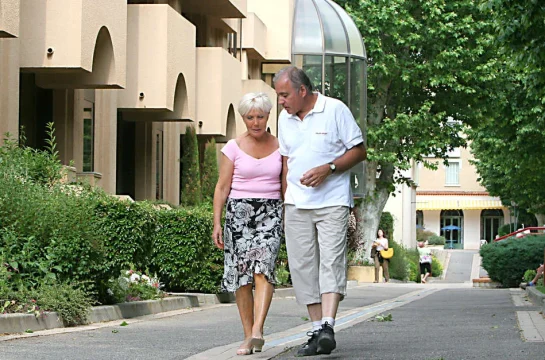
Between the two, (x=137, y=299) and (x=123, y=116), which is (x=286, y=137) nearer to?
(x=137, y=299)

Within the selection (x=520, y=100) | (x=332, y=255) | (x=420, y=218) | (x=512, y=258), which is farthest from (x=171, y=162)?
(x=420, y=218)

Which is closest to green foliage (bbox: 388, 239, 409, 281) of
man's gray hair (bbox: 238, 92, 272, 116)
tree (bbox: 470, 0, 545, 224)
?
tree (bbox: 470, 0, 545, 224)

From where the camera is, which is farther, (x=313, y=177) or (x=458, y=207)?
(x=458, y=207)

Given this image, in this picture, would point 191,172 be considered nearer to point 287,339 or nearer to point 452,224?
point 287,339

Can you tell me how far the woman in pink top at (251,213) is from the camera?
896 cm

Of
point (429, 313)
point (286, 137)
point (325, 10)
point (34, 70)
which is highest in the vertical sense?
point (325, 10)

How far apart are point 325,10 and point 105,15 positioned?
9.25 metres

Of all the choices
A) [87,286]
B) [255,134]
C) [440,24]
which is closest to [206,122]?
[440,24]

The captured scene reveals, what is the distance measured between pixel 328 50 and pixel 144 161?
4883mm

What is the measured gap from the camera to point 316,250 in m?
8.86

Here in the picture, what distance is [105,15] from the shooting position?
2002 cm

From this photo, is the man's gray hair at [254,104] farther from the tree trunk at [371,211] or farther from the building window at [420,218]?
the building window at [420,218]

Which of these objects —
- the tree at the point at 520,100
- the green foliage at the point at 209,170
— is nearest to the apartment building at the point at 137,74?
the green foliage at the point at 209,170

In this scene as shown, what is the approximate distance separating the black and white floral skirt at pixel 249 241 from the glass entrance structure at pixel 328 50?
60.6ft
